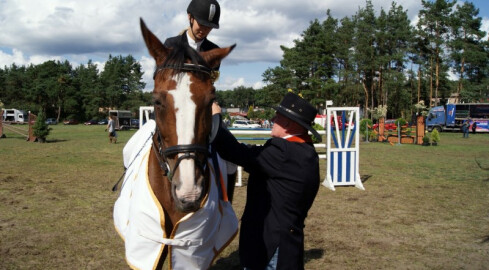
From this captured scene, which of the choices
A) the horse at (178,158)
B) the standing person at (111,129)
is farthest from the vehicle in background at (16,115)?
the horse at (178,158)

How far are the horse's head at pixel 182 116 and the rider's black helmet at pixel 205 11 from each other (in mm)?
696

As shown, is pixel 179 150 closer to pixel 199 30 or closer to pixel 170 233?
pixel 170 233

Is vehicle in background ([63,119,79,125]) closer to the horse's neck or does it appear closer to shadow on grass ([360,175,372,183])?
shadow on grass ([360,175,372,183])

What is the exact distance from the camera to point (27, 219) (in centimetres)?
686

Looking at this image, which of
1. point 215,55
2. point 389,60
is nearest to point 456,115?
point 389,60

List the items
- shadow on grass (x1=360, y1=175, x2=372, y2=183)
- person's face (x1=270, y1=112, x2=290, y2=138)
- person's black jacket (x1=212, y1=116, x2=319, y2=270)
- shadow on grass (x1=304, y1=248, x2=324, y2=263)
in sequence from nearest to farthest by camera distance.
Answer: person's black jacket (x1=212, y1=116, x2=319, y2=270) → person's face (x1=270, y1=112, x2=290, y2=138) → shadow on grass (x1=304, y1=248, x2=324, y2=263) → shadow on grass (x1=360, y1=175, x2=372, y2=183)

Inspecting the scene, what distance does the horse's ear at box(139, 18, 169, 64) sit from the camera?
7.97ft

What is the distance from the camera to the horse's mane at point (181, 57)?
7.75 feet

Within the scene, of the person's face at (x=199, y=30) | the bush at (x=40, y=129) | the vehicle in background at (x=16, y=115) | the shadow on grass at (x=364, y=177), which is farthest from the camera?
the vehicle in background at (x=16, y=115)

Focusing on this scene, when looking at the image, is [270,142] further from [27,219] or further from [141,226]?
[27,219]

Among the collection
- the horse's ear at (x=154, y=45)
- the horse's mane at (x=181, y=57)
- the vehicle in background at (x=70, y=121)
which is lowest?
the vehicle in background at (x=70, y=121)

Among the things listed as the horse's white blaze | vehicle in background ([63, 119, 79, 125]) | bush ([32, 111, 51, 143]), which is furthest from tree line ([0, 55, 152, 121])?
the horse's white blaze

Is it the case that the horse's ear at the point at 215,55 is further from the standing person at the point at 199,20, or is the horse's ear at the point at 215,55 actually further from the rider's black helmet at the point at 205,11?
the rider's black helmet at the point at 205,11

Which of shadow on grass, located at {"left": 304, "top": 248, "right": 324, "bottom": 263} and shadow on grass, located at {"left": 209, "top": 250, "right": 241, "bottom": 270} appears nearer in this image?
shadow on grass, located at {"left": 209, "top": 250, "right": 241, "bottom": 270}
